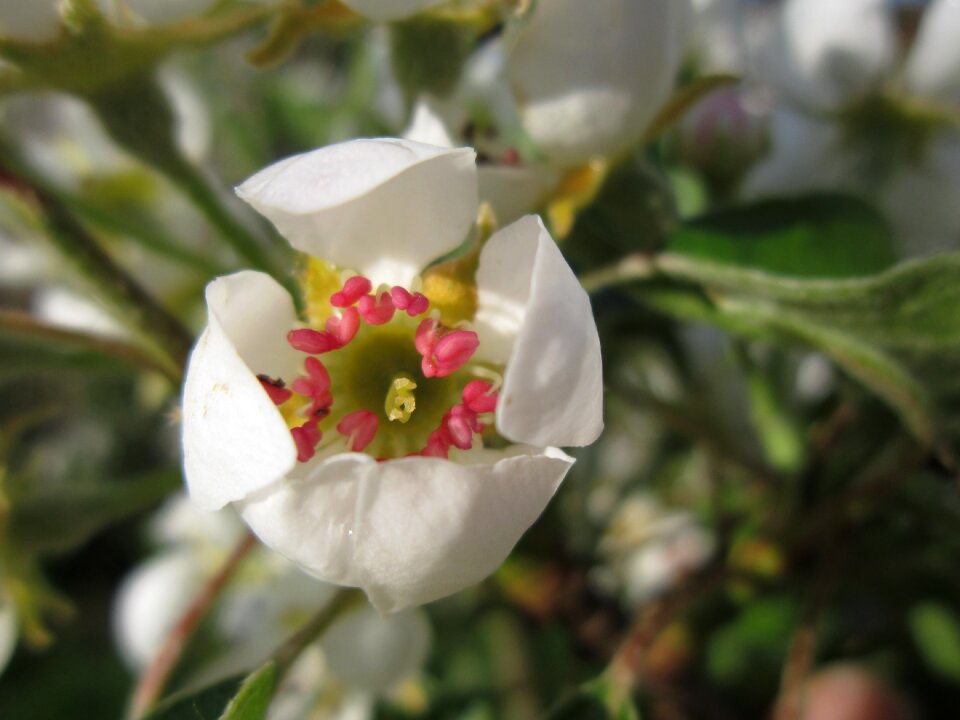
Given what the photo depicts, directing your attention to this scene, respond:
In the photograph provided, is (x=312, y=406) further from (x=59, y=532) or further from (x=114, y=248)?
(x=114, y=248)

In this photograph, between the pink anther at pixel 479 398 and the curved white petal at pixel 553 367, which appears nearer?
the curved white petal at pixel 553 367

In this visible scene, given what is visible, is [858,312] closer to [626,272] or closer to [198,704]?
[626,272]

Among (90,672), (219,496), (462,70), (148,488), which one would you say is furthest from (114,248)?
(90,672)

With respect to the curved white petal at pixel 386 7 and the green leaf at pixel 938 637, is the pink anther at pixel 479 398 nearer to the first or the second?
the curved white petal at pixel 386 7

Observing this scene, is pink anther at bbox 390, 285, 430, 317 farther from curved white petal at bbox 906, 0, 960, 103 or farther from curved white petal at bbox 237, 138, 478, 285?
curved white petal at bbox 906, 0, 960, 103

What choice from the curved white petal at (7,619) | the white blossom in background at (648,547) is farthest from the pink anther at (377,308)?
the white blossom in background at (648,547)

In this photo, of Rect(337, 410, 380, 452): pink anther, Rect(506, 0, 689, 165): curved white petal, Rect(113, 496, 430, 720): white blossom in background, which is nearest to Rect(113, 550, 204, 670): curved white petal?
Rect(113, 496, 430, 720): white blossom in background
